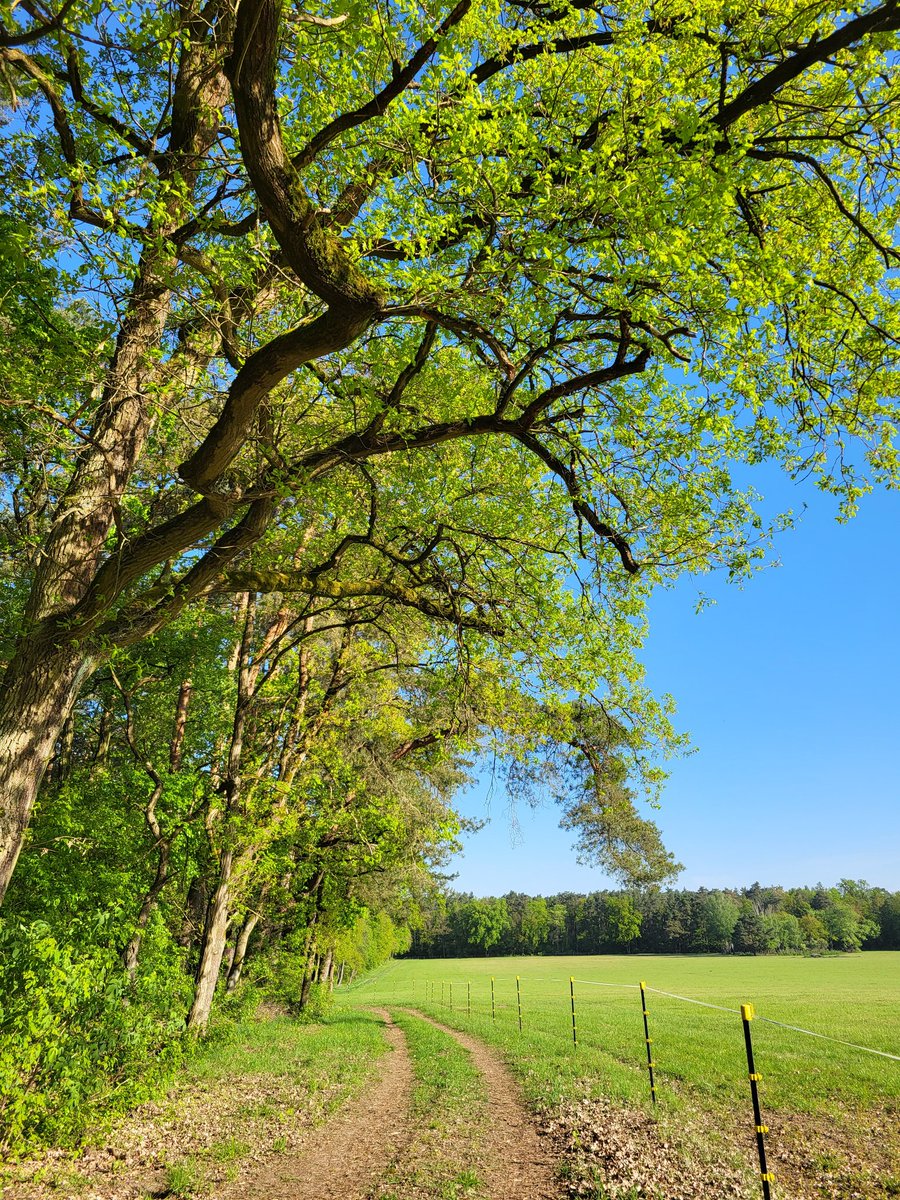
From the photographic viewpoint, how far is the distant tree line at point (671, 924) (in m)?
87.3

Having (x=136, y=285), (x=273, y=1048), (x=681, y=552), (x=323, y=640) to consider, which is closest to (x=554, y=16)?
(x=136, y=285)

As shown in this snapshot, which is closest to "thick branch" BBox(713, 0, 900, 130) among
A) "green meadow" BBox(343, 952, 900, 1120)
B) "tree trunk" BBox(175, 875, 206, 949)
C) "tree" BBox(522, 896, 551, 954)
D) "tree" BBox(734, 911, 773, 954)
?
"green meadow" BBox(343, 952, 900, 1120)

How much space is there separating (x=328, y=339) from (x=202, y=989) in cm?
1237

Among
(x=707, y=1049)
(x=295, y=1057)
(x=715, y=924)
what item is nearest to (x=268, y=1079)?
(x=295, y=1057)

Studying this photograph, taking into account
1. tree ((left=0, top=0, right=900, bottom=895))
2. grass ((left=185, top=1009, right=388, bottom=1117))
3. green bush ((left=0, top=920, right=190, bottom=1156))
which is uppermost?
tree ((left=0, top=0, right=900, bottom=895))

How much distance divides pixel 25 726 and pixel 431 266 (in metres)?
5.79

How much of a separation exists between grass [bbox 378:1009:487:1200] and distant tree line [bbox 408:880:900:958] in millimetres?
65564

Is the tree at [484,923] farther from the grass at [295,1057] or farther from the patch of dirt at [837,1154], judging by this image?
the patch of dirt at [837,1154]

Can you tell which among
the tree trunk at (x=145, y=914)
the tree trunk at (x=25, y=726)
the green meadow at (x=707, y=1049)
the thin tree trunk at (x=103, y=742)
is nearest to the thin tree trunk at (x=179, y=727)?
the tree trunk at (x=145, y=914)

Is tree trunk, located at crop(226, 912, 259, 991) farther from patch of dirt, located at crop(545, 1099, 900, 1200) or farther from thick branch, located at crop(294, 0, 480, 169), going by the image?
thick branch, located at crop(294, 0, 480, 169)

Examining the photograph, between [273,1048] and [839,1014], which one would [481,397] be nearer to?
[273,1048]

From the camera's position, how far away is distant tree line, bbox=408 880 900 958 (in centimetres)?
8731

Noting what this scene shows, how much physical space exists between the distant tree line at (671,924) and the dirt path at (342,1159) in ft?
225

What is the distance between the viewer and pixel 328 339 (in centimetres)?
452
